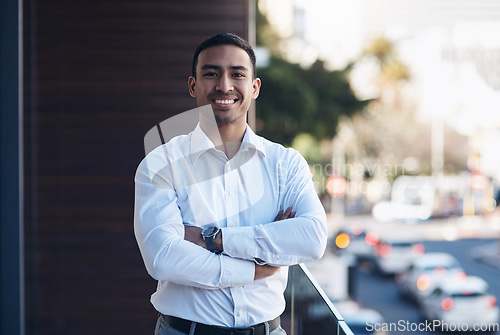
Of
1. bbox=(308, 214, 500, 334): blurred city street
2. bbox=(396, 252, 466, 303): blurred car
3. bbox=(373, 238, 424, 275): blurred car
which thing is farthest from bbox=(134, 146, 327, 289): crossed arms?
bbox=(373, 238, 424, 275): blurred car

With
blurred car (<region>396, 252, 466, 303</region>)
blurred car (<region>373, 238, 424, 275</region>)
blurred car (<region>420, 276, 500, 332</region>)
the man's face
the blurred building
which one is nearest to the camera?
the man's face

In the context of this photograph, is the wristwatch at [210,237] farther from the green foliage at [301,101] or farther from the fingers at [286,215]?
the green foliage at [301,101]

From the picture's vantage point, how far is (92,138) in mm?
4027

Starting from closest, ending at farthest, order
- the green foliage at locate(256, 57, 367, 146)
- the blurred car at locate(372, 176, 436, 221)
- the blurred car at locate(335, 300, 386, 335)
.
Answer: the blurred car at locate(335, 300, 386, 335) → the green foliage at locate(256, 57, 367, 146) → the blurred car at locate(372, 176, 436, 221)

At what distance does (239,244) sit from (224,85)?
45 centimetres

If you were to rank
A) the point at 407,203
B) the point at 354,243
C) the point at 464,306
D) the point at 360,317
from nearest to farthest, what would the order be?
the point at 360,317
the point at 464,306
the point at 354,243
the point at 407,203

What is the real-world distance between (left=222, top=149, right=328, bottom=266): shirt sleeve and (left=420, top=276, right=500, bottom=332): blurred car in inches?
343

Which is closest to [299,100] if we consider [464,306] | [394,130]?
[464,306]

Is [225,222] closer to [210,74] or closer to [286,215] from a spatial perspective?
[286,215]

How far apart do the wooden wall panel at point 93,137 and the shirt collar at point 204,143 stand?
2.25 metres

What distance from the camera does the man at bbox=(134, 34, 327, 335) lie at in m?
1.60

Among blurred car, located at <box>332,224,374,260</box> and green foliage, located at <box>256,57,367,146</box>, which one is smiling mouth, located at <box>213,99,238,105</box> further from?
blurred car, located at <box>332,224,374,260</box>

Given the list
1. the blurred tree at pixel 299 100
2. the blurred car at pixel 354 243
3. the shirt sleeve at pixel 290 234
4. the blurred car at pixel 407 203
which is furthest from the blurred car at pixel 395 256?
the shirt sleeve at pixel 290 234

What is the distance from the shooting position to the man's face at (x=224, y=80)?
1674 millimetres
